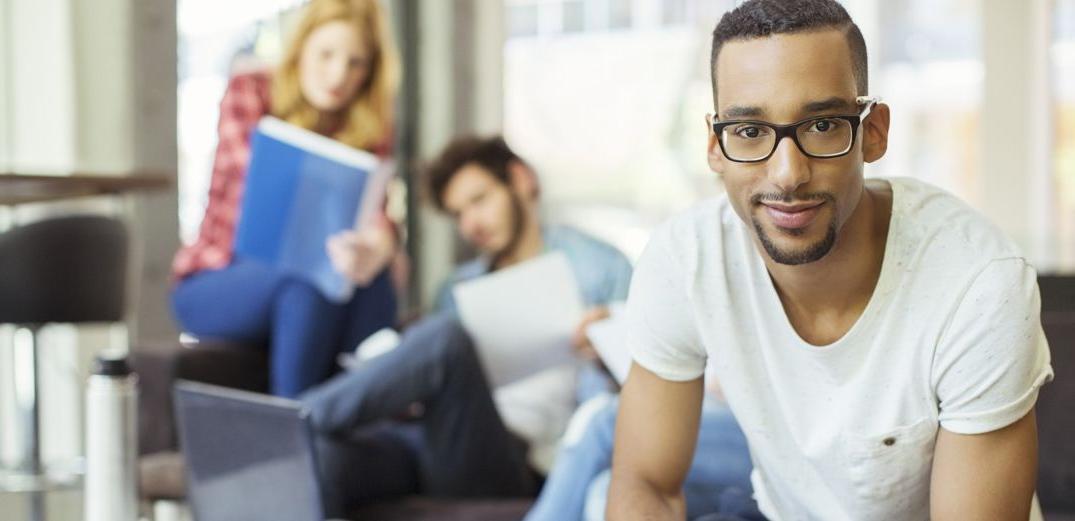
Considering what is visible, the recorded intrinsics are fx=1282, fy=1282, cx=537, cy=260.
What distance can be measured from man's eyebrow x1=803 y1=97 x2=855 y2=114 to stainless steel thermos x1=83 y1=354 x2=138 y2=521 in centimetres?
91

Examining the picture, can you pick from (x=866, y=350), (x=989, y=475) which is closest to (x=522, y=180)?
(x=866, y=350)

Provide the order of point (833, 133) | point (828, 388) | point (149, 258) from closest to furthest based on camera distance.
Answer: point (833, 133)
point (828, 388)
point (149, 258)

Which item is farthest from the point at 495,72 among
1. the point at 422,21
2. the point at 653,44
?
the point at 653,44

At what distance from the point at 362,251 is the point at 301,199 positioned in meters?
0.18

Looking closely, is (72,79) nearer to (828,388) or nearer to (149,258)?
(149,258)

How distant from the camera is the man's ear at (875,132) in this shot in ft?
3.88

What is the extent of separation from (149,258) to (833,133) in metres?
2.33

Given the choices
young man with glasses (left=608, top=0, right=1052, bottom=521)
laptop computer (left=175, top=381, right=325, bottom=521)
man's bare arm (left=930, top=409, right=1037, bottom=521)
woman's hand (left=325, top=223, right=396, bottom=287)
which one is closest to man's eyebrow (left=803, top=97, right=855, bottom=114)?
young man with glasses (left=608, top=0, right=1052, bottom=521)

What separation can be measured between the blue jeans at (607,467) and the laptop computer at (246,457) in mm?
386

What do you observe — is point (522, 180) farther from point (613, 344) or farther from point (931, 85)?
point (931, 85)

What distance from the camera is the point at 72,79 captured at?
2908 millimetres

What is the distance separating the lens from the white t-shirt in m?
1.15

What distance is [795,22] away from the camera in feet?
3.71

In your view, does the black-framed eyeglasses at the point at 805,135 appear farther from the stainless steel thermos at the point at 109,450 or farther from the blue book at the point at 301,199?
the blue book at the point at 301,199
